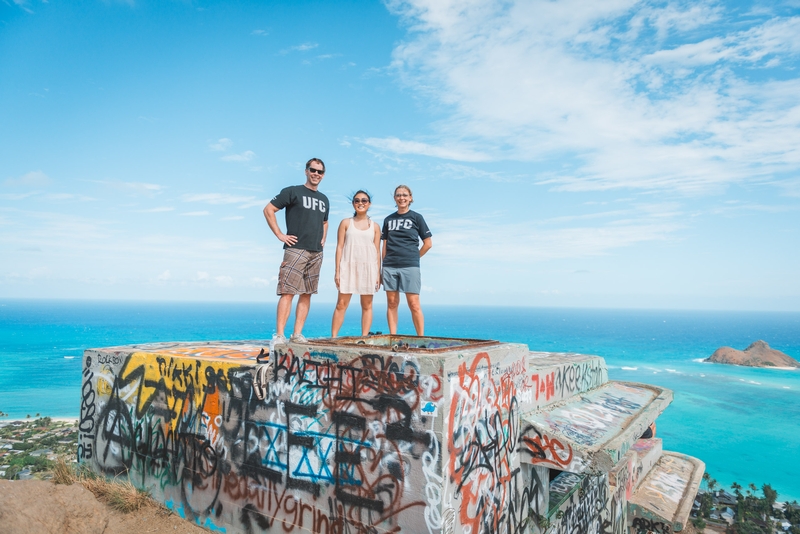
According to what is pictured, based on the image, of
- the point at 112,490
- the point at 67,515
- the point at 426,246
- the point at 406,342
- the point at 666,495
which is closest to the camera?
the point at 67,515

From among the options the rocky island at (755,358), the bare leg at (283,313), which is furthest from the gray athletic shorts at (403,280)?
the rocky island at (755,358)

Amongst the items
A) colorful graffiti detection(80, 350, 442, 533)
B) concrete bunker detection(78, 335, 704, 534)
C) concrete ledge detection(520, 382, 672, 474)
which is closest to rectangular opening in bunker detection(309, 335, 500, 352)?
concrete bunker detection(78, 335, 704, 534)

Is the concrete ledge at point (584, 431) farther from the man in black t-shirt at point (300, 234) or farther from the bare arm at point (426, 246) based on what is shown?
the man in black t-shirt at point (300, 234)

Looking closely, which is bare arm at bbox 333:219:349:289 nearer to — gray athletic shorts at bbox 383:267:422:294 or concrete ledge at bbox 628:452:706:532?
gray athletic shorts at bbox 383:267:422:294

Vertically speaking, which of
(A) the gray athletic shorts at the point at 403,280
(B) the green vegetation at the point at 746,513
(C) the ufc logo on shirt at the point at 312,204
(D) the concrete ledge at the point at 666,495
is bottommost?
(B) the green vegetation at the point at 746,513

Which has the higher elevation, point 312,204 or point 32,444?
point 312,204

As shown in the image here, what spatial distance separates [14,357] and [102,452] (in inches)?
3800

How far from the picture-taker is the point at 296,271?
7156 millimetres

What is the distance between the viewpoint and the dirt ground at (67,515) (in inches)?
219

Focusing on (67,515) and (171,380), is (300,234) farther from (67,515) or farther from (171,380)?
(67,515)

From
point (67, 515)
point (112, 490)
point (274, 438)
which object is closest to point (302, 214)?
point (274, 438)

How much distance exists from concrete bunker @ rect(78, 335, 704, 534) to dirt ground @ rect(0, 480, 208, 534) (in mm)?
241

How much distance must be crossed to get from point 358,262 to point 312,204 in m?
1.21

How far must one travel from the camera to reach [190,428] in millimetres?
6500
